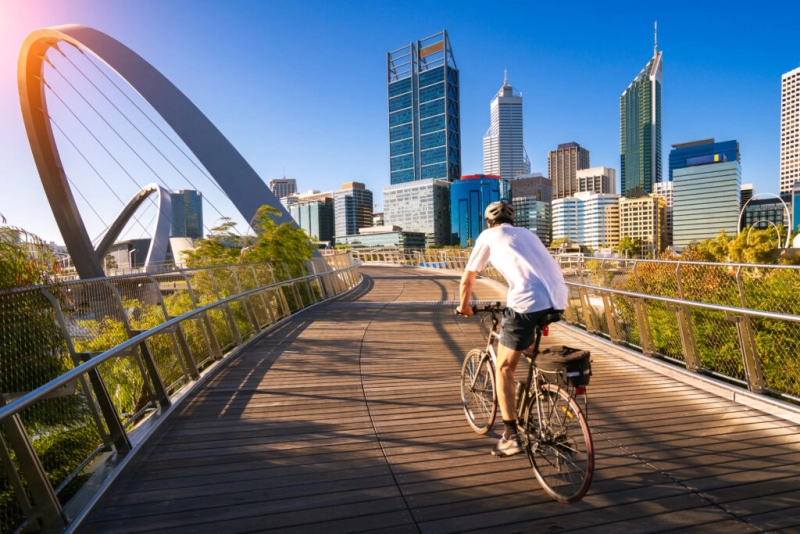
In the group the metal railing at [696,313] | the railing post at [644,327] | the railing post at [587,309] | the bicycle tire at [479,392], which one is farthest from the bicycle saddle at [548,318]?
the railing post at [587,309]

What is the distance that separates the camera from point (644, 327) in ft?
21.5

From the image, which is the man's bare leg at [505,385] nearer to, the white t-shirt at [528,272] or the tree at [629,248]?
the white t-shirt at [528,272]

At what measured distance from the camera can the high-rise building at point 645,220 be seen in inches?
6471

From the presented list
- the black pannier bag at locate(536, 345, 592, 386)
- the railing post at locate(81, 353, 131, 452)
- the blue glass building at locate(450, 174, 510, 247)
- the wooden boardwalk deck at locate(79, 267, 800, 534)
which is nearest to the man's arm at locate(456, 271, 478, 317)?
the black pannier bag at locate(536, 345, 592, 386)

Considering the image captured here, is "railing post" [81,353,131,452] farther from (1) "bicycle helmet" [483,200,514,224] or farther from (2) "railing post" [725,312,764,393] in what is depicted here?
(2) "railing post" [725,312,764,393]

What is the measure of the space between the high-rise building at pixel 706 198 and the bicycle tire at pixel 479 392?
534 feet

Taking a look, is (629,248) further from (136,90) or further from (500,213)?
(500,213)

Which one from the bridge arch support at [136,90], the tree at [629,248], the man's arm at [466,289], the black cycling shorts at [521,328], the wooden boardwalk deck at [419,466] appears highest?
the bridge arch support at [136,90]

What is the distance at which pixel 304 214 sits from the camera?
7657 inches

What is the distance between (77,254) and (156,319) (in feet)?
64.0

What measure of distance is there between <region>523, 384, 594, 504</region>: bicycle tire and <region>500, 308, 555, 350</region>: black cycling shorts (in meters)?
0.29

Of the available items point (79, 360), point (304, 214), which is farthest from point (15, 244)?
point (304, 214)

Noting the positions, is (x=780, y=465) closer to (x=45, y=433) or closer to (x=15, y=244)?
(x=45, y=433)

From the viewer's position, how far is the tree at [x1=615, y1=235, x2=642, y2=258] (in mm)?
127875
